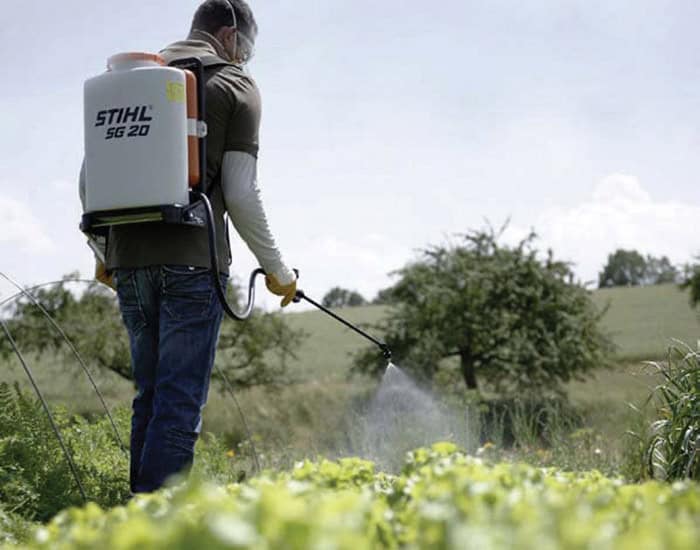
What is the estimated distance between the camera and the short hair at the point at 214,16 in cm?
384

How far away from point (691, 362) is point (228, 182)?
218 cm

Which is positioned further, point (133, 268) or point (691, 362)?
point (691, 362)

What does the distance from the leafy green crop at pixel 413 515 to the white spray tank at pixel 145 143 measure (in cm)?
153

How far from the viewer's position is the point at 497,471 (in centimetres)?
184

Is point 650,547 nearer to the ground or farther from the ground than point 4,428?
farther from the ground

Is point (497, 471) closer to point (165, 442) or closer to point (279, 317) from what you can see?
point (165, 442)

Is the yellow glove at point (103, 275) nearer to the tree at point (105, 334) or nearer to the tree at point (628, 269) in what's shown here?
the tree at point (105, 334)

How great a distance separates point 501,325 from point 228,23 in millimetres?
11107

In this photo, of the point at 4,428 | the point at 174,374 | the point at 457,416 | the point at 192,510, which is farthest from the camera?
the point at 457,416

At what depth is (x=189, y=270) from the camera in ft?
11.5

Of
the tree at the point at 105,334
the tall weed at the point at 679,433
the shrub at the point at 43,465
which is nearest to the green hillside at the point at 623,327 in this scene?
the tree at the point at 105,334

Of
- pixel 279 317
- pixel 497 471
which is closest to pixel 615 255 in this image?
pixel 279 317

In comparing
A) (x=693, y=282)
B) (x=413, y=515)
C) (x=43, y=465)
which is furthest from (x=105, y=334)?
(x=693, y=282)

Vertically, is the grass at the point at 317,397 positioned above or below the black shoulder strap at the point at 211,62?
below
